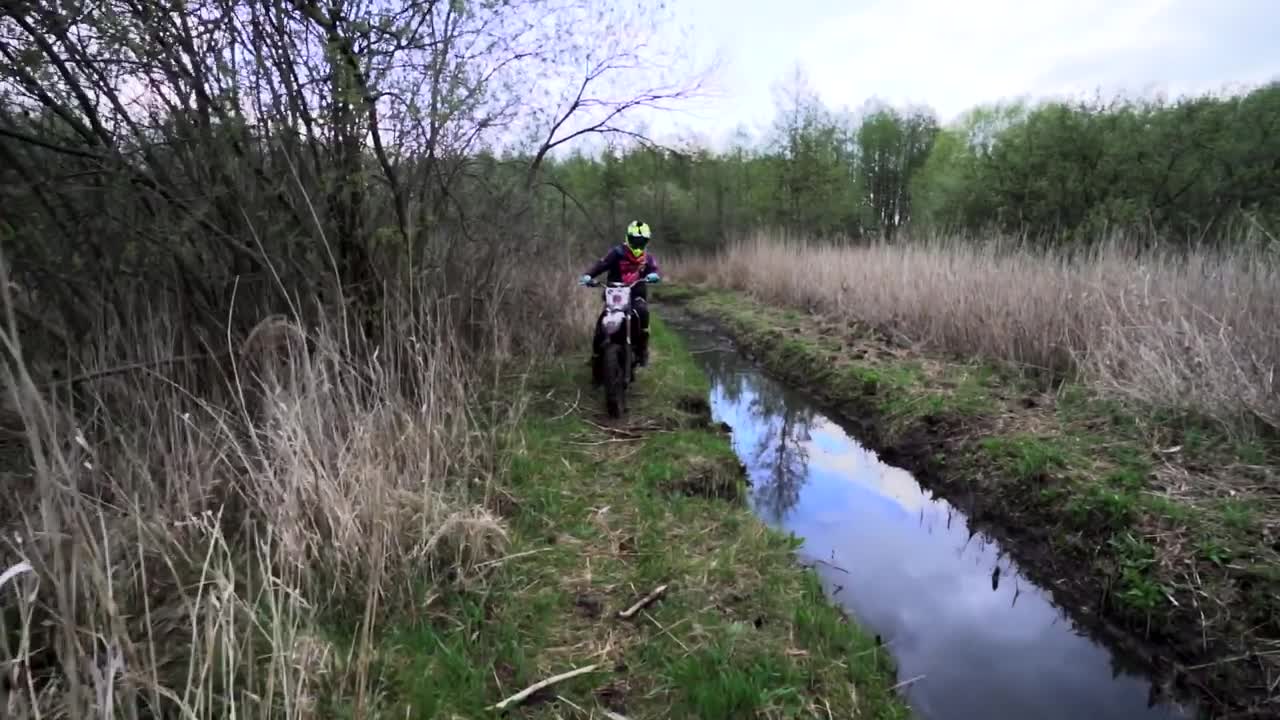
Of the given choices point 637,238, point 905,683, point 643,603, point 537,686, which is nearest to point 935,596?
point 905,683

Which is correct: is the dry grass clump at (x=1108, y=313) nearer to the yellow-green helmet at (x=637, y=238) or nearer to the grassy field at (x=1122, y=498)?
the grassy field at (x=1122, y=498)

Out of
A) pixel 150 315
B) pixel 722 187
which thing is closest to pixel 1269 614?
pixel 150 315

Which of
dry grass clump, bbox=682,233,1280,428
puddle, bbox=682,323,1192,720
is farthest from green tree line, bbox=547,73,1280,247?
puddle, bbox=682,323,1192,720

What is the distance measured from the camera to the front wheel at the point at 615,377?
516 cm

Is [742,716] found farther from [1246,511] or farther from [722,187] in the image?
[722,187]

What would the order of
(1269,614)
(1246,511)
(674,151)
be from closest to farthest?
(1269,614) → (1246,511) → (674,151)

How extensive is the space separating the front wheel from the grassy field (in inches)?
92.2

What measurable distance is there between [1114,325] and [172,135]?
635 centimetres

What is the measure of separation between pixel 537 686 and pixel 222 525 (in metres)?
1.41

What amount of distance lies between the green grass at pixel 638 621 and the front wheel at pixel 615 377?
1.18 m

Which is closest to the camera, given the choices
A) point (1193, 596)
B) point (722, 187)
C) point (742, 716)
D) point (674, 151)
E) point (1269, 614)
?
point (742, 716)

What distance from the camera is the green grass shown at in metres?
2.07

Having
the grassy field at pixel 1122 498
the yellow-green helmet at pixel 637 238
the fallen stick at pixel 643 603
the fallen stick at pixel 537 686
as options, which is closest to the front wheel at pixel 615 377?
the yellow-green helmet at pixel 637 238

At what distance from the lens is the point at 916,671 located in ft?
8.80
